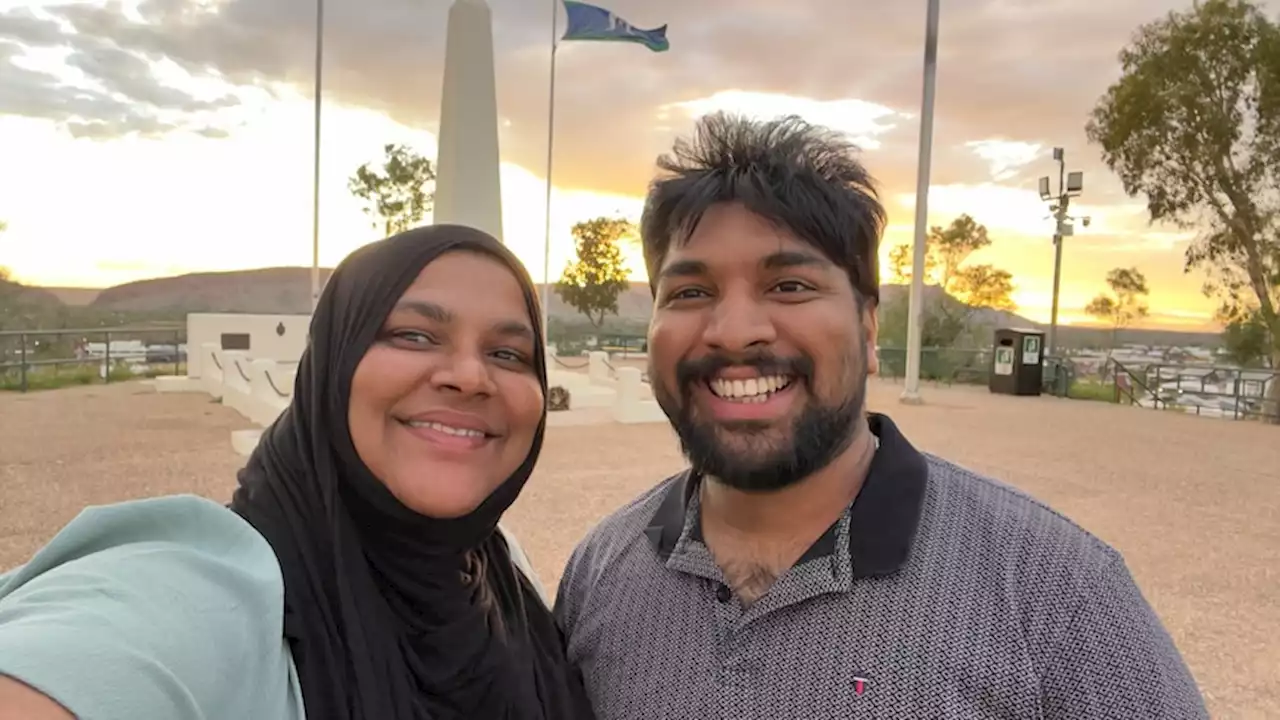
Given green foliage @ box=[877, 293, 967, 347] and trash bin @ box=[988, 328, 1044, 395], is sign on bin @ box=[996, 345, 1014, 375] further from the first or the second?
green foliage @ box=[877, 293, 967, 347]

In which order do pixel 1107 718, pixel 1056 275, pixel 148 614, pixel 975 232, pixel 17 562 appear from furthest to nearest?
pixel 975 232 < pixel 1056 275 < pixel 17 562 < pixel 1107 718 < pixel 148 614

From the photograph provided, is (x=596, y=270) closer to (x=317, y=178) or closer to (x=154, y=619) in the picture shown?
(x=317, y=178)

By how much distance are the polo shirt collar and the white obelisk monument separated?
9068mm

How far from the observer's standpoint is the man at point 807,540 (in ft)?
5.10

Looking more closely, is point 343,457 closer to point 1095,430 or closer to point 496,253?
point 496,253

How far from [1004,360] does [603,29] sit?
41.1ft

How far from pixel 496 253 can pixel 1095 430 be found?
15.9 m

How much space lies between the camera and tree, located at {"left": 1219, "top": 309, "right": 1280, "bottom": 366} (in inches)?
864

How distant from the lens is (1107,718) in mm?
1479

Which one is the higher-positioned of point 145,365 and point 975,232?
point 975,232

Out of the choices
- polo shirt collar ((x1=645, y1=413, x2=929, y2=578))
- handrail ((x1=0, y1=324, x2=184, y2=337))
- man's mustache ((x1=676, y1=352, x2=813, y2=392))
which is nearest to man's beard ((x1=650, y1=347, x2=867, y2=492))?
man's mustache ((x1=676, y1=352, x2=813, y2=392))

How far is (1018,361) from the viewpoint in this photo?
22.0m

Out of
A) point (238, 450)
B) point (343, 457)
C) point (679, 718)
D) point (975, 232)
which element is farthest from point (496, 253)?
point (975, 232)

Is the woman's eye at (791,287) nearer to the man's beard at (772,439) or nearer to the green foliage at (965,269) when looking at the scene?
the man's beard at (772,439)
